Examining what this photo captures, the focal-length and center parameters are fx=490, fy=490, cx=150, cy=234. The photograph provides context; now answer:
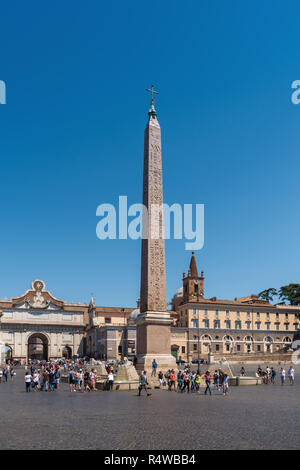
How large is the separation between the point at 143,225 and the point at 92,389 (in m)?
10.5

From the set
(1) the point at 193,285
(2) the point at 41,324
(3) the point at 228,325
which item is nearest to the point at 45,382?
(3) the point at 228,325

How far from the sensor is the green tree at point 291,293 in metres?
84.1

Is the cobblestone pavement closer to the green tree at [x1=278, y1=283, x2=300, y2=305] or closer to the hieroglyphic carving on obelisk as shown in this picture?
the hieroglyphic carving on obelisk

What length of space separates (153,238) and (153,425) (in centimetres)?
1912

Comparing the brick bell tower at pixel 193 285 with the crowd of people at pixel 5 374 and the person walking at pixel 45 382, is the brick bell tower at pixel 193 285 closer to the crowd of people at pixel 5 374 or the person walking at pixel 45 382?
the crowd of people at pixel 5 374

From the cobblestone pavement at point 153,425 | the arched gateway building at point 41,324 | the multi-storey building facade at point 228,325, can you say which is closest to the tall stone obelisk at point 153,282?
the cobblestone pavement at point 153,425

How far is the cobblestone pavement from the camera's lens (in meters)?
8.73

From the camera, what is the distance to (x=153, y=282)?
29281mm

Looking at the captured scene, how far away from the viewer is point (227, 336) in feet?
235

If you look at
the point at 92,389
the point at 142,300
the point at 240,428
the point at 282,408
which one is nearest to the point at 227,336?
the point at 142,300

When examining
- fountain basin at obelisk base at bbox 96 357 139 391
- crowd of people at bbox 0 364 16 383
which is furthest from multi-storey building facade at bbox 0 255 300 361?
fountain basin at obelisk base at bbox 96 357 139 391

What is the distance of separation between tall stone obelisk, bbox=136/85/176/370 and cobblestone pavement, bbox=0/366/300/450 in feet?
39.2

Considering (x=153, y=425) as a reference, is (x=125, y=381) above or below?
below

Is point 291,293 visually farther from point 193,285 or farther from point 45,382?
point 45,382
